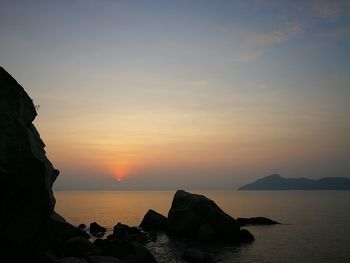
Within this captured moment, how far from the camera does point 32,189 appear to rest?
1266 centimetres

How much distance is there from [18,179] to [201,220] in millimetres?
33545

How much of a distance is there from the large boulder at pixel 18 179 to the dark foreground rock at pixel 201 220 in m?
30.0

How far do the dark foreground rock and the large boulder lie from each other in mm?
29973

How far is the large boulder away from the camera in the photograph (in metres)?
11.7

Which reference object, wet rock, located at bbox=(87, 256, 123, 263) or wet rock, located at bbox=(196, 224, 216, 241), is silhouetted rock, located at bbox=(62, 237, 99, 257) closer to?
wet rock, located at bbox=(87, 256, 123, 263)

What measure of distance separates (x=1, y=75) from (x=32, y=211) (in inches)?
204

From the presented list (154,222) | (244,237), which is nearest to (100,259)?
(244,237)

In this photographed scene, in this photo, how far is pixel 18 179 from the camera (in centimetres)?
1182

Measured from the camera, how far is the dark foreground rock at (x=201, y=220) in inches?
1640

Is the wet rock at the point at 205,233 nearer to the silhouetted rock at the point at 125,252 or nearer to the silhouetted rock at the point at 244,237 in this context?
the silhouetted rock at the point at 244,237

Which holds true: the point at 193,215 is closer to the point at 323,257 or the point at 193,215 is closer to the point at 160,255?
the point at 160,255

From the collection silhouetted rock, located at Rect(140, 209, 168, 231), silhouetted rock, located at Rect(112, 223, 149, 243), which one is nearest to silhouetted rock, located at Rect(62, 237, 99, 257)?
silhouetted rock, located at Rect(112, 223, 149, 243)

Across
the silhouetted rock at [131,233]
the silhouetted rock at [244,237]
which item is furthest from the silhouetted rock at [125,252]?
the silhouetted rock at [244,237]

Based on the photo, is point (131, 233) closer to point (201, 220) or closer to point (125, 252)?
point (201, 220)
